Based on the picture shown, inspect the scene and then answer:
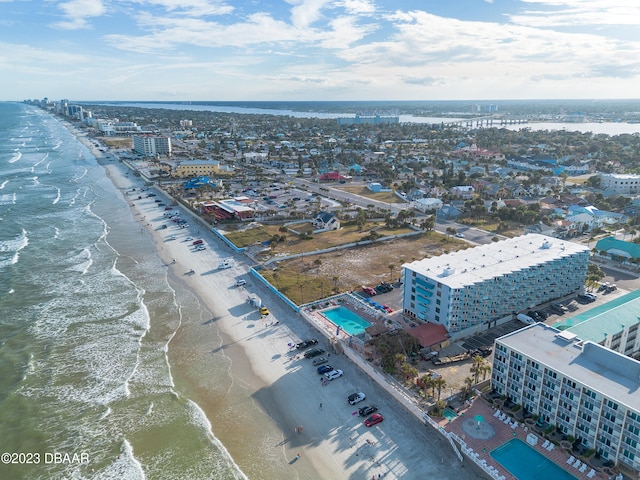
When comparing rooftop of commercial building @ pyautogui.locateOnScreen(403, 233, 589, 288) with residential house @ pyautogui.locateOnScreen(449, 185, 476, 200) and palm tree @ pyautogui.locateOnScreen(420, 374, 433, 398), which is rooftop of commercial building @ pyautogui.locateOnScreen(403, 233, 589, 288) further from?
residential house @ pyautogui.locateOnScreen(449, 185, 476, 200)

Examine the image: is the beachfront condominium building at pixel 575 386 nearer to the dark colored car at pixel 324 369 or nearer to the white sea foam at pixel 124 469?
the dark colored car at pixel 324 369

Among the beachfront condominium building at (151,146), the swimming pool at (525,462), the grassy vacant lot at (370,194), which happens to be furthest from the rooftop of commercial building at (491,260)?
the beachfront condominium building at (151,146)

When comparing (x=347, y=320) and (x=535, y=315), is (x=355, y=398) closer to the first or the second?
(x=347, y=320)

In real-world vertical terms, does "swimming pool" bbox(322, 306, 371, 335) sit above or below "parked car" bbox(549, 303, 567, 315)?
below

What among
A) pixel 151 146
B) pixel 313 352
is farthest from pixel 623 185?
pixel 151 146

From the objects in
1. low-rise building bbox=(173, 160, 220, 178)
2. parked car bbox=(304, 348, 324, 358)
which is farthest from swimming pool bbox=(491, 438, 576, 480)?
low-rise building bbox=(173, 160, 220, 178)
